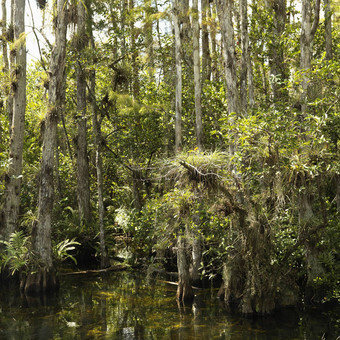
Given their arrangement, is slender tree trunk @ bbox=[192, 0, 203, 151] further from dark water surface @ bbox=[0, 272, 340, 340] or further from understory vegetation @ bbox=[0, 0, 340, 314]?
dark water surface @ bbox=[0, 272, 340, 340]

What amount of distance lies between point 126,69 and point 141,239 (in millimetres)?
6273

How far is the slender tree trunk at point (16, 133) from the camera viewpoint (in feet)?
45.5

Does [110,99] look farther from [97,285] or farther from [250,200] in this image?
[250,200]

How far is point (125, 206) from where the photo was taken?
18344mm

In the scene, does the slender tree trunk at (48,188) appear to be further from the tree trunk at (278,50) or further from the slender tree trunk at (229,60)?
the tree trunk at (278,50)

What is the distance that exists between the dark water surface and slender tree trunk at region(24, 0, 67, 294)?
1.74 ft

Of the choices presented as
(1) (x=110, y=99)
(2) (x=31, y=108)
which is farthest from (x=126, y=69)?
(2) (x=31, y=108)

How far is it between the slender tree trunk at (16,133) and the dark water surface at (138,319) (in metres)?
2.44

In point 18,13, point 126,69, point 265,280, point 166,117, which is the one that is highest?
point 18,13

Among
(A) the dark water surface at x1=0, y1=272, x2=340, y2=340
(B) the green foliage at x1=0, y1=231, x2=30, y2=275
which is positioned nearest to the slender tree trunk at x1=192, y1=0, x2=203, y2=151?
(A) the dark water surface at x1=0, y1=272, x2=340, y2=340

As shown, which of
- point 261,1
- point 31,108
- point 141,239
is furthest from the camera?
A: point 31,108

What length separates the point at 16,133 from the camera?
1410 cm

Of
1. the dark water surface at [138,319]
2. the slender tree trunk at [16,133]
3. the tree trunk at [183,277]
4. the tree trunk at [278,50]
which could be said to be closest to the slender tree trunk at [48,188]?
the dark water surface at [138,319]

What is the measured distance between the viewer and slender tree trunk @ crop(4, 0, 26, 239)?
1386 cm
